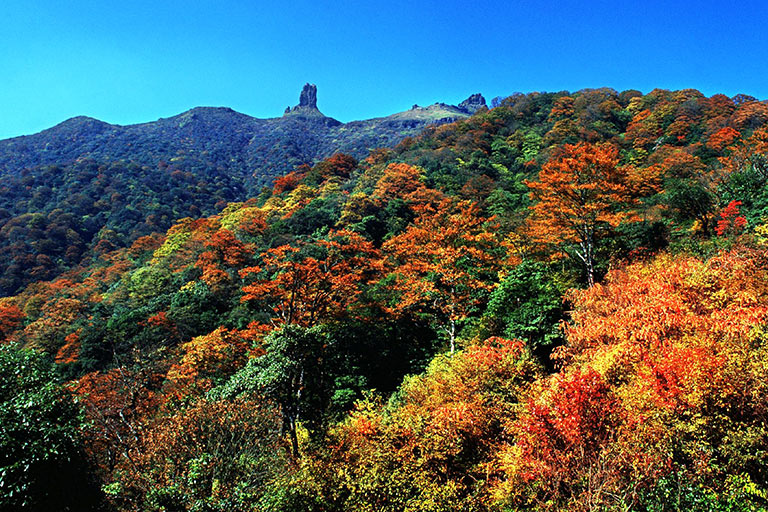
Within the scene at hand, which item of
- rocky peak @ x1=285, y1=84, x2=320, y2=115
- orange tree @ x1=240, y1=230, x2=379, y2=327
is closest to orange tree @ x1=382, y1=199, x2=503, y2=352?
orange tree @ x1=240, y1=230, x2=379, y2=327

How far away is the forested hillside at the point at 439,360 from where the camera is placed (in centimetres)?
835

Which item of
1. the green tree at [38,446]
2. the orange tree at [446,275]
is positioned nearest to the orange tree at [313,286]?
the orange tree at [446,275]

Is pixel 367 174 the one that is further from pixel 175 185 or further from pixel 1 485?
pixel 175 185

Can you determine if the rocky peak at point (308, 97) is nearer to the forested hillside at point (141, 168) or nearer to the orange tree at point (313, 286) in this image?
the forested hillside at point (141, 168)

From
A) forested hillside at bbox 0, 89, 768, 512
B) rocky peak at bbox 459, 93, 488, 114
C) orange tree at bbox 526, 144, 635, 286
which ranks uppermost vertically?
rocky peak at bbox 459, 93, 488, 114

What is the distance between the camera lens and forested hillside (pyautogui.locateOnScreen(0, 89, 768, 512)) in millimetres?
8352

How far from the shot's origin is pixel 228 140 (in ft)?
461

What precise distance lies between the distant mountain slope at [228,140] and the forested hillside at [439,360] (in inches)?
3353

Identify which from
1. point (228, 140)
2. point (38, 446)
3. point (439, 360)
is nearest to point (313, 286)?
point (439, 360)

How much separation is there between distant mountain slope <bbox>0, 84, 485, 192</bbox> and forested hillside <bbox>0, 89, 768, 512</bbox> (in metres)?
85.2

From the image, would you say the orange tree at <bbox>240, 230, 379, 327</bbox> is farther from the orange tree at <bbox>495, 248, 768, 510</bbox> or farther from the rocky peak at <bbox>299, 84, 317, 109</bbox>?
the rocky peak at <bbox>299, 84, 317, 109</bbox>

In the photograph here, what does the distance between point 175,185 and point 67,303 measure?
66805mm

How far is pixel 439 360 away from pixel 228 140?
14522cm

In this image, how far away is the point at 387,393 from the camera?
1895 centimetres
